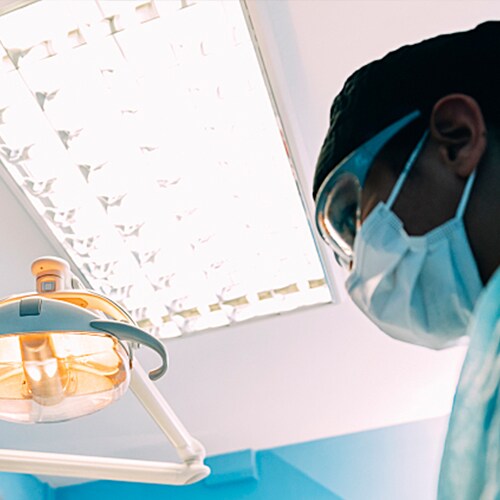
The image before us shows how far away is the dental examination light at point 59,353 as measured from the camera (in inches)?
55.9

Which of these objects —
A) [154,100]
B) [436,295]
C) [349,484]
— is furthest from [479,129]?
[349,484]

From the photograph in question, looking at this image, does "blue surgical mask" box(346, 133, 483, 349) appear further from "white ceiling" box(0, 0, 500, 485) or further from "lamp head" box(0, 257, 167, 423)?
"white ceiling" box(0, 0, 500, 485)

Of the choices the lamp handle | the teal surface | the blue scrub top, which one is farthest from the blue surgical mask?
the teal surface

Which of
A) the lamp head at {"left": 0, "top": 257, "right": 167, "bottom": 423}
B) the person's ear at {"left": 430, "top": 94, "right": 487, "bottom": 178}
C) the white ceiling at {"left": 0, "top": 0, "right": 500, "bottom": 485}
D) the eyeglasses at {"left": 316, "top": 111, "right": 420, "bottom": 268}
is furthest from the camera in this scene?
the white ceiling at {"left": 0, "top": 0, "right": 500, "bottom": 485}

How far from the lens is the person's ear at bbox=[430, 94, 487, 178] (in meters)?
1.10

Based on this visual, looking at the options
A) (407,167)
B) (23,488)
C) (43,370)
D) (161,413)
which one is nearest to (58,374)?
(43,370)

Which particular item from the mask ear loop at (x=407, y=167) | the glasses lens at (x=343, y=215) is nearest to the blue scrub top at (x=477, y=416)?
the mask ear loop at (x=407, y=167)

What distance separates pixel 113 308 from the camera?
1.55m

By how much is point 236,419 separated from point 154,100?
183 cm

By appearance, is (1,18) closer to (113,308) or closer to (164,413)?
(113,308)

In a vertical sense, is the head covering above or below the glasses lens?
above

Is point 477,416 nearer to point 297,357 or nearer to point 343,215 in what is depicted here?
point 343,215

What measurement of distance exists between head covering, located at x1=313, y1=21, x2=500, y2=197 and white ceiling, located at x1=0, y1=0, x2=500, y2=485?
0.51 m

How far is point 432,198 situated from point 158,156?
998mm
